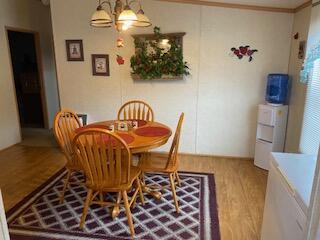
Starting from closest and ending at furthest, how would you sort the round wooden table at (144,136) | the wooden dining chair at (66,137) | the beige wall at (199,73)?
1. the round wooden table at (144,136)
2. the wooden dining chair at (66,137)
3. the beige wall at (199,73)

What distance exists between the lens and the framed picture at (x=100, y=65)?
152 inches

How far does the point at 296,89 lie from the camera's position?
10.1 feet

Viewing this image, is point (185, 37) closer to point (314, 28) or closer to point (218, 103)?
point (218, 103)

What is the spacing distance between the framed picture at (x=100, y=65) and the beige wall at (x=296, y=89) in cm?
268

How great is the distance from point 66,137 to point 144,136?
0.86 m

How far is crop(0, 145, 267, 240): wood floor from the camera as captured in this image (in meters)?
2.30

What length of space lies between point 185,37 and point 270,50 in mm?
1212

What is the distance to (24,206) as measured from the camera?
2523 millimetres

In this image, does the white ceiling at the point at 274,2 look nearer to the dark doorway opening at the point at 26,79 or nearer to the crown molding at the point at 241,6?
the crown molding at the point at 241,6

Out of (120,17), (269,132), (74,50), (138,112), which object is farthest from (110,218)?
(74,50)

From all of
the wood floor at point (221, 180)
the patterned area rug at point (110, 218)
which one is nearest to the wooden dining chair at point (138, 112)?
the wood floor at point (221, 180)

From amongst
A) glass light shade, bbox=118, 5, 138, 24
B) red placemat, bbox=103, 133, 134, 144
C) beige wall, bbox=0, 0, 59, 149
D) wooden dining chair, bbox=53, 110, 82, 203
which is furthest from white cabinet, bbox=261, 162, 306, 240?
beige wall, bbox=0, 0, 59, 149

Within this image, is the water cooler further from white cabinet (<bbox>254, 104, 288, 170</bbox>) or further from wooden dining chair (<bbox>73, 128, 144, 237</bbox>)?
wooden dining chair (<bbox>73, 128, 144, 237</bbox>)

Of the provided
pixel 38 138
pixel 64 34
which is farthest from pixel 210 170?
pixel 38 138
